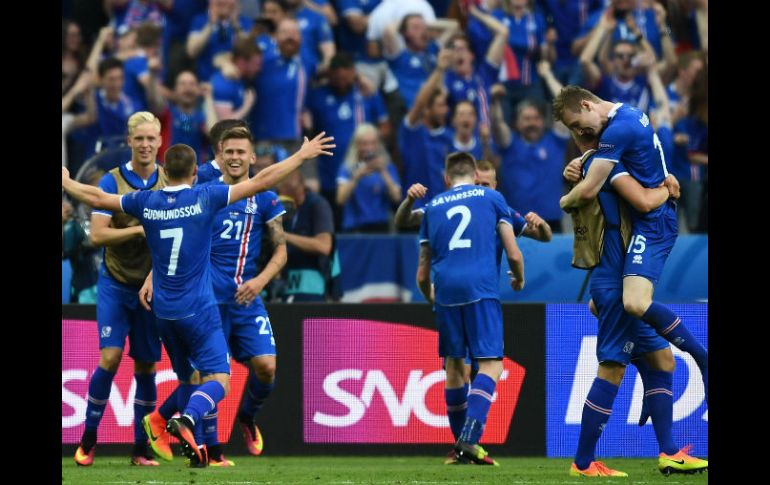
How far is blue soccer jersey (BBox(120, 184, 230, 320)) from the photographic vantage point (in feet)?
27.7

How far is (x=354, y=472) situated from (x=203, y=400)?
3.68ft

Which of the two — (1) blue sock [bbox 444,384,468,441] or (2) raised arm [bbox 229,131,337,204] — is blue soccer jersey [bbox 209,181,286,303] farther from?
(1) blue sock [bbox 444,384,468,441]

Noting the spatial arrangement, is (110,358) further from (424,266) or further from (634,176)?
(634,176)

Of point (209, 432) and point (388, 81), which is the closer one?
point (209, 432)

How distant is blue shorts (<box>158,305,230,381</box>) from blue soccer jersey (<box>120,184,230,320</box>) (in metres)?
0.06

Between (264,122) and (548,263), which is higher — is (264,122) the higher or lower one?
the higher one

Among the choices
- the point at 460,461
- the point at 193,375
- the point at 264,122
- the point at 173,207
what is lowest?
the point at 460,461

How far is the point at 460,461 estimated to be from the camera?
31.2ft

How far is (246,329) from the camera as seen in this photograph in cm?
977

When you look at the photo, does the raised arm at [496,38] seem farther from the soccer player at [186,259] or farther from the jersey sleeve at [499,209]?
the soccer player at [186,259]

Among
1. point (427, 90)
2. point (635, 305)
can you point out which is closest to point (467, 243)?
point (635, 305)

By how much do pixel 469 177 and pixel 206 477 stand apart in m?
2.87
